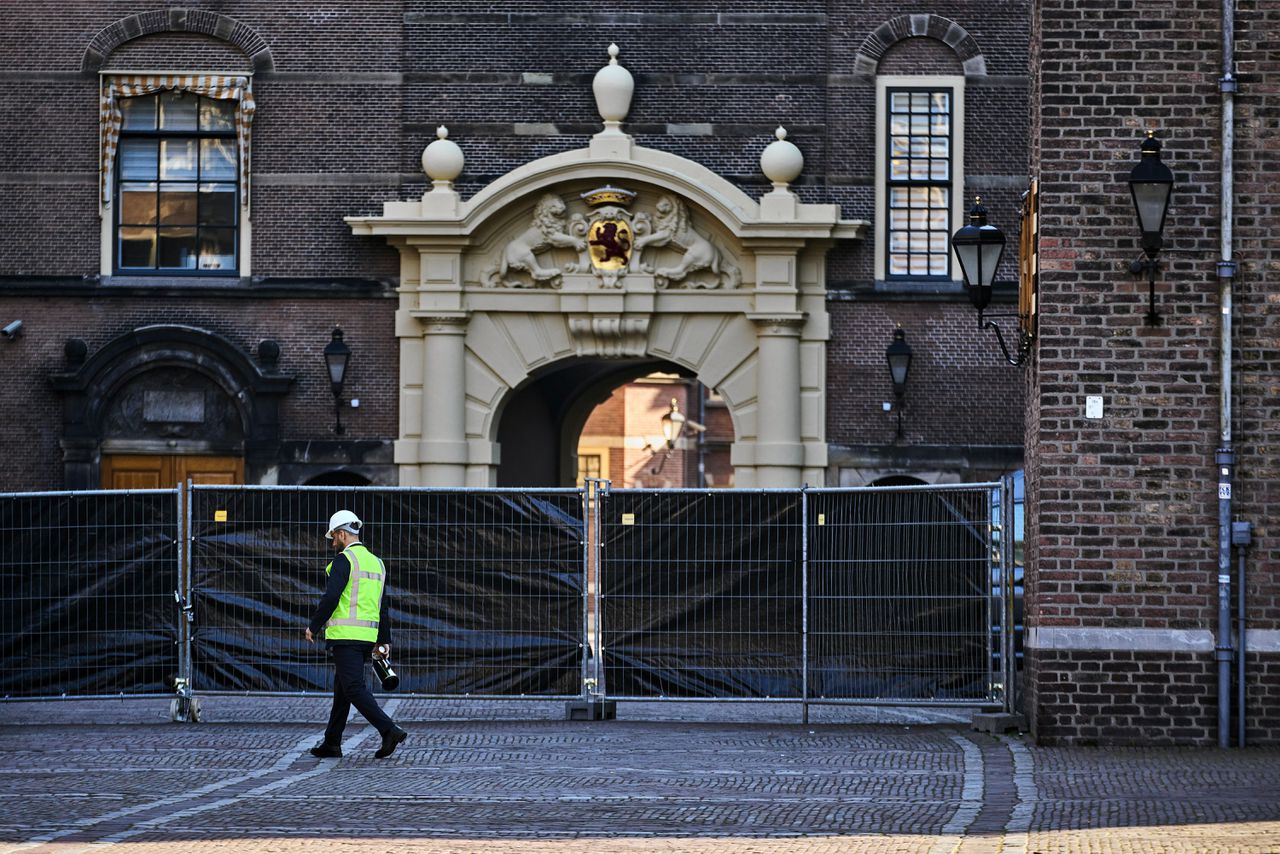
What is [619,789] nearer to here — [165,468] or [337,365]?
[337,365]

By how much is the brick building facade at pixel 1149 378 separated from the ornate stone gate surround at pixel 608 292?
11.6m

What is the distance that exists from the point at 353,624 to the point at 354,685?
1.23 ft

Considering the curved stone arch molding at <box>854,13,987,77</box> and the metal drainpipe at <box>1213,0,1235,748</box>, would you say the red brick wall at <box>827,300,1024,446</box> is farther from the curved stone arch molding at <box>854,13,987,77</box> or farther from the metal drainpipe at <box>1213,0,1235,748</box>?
the metal drainpipe at <box>1213,0,1235,748</box>

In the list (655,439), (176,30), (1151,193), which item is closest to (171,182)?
(176,30)


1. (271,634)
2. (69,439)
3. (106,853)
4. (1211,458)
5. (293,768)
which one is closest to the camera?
(106,853)

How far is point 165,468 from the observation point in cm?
2706

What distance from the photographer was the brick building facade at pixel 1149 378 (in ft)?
47.5

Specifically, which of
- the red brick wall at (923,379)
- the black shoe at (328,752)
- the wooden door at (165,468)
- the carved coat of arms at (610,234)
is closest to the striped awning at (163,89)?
the wooden door at (165,468)

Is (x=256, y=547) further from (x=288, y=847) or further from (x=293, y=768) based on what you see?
(x=288, y=847)

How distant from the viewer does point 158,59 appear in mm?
27203

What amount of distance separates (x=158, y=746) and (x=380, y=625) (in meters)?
2.05

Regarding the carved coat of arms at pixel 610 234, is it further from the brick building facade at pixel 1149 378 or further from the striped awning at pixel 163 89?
the brick building facade at pixel 1149 378

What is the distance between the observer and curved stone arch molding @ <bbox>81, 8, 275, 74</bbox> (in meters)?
27.2

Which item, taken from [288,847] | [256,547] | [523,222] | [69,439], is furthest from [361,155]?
[288,847]
